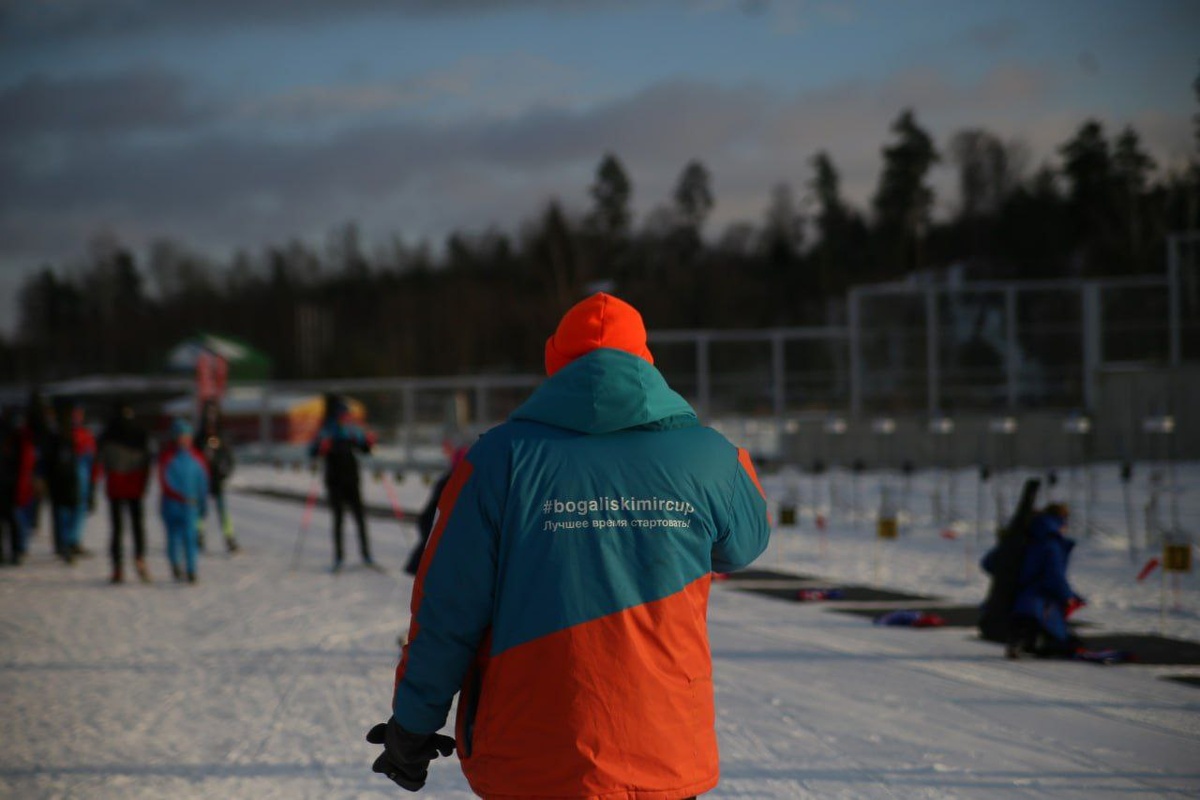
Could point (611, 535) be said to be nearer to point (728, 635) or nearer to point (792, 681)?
point (792, 681)

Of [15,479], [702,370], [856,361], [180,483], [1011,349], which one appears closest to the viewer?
[180,483]

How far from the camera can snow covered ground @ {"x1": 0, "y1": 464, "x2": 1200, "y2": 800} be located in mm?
5375

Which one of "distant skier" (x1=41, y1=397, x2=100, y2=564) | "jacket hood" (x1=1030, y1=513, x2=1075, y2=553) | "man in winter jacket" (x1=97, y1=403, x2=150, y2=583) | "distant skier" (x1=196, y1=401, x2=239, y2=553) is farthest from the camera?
"distant skier" (x1=196, y1=401, x2=239, y2=553)

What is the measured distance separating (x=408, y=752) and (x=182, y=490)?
9.92 meters

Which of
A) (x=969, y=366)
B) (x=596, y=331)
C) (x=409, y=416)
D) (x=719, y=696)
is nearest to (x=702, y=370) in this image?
(x=969, y=366)

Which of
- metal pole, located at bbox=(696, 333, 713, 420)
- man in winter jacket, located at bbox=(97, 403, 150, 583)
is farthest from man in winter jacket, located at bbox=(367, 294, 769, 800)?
metal pole, located at bbox=(696, 333, 713, 420)

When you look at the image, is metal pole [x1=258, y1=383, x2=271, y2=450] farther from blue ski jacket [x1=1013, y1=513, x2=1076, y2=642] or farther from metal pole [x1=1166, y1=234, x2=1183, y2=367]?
blue ski jacket [x1=1013, y1=513, x2=1076, y2=642]

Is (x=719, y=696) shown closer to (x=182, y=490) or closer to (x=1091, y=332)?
(x=182, y=490)

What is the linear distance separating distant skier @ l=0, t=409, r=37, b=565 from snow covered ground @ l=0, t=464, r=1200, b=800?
1585mm

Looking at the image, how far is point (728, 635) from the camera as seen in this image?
349 inches

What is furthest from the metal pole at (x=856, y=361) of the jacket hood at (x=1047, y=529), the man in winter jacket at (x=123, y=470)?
the jacket hood at (x=1047, y=529)

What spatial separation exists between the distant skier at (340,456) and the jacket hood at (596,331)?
1009 centimetres

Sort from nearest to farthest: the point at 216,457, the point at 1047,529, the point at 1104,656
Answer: the point at 1104,656
the point at 1047,529
the point at 216,457

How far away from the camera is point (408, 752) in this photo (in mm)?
2641
